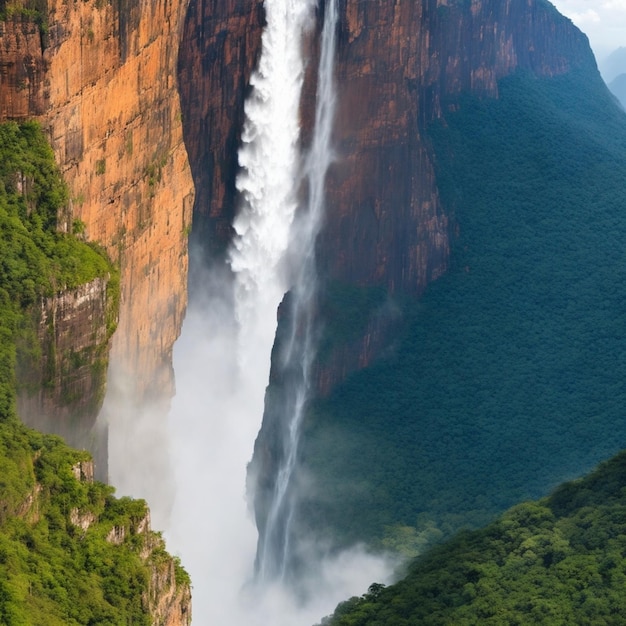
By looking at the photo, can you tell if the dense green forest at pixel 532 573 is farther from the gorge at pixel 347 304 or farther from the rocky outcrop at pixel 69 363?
the rocky outcrop at pixel 69 363

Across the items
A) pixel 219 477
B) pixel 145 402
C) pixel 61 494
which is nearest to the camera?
pixel 61 494

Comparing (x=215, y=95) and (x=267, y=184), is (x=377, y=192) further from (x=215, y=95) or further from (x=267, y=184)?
(x=215, y=95)

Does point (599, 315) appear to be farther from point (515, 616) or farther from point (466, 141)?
point (515, 616)

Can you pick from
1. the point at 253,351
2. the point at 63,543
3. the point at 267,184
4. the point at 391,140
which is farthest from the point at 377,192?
the point at 63,543

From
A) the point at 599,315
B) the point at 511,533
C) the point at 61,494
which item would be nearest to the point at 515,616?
the point at 511,533

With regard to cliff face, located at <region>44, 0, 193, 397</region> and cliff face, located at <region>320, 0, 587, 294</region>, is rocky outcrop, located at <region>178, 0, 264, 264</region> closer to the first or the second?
cliff face, located at <region>320, 0, 587, 294</region>

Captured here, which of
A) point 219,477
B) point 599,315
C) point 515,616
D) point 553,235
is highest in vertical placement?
point 553,235
